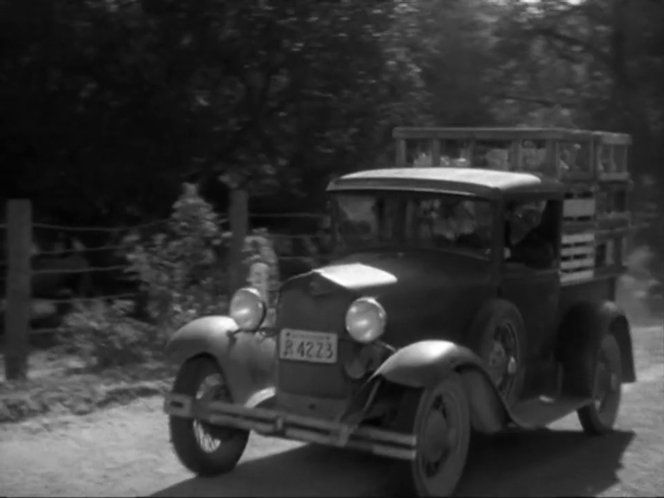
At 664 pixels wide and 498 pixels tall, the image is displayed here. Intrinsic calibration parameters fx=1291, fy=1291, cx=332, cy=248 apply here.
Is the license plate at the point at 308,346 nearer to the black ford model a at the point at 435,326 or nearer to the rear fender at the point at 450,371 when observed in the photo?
the black ford model a at the point at 435,326

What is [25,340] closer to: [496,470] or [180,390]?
[180,390]

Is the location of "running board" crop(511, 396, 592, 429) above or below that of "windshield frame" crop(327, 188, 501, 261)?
below

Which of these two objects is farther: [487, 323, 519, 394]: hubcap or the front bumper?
[487, 323, 519, 394]: hubcap

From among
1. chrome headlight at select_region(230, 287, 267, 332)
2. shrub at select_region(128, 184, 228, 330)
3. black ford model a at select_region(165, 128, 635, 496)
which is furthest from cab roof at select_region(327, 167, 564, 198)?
shrub at select_region(128, 184, 228, 330)

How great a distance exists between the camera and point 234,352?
7363 mm

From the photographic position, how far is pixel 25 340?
394 inches

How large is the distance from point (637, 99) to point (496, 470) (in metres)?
13.7

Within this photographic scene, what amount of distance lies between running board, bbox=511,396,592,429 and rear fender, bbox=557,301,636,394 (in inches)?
5.6

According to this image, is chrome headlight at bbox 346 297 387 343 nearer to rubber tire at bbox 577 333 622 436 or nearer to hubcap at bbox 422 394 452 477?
hubcap at bbox 422 394 452 477

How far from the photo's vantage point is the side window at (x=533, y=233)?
8.00 m

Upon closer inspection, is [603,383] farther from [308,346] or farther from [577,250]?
[308,346]

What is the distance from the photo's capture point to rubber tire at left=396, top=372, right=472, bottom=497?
662 cm

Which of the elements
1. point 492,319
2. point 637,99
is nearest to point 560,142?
point 492,319

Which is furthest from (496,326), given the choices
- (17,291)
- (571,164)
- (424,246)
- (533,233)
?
(17,291)
